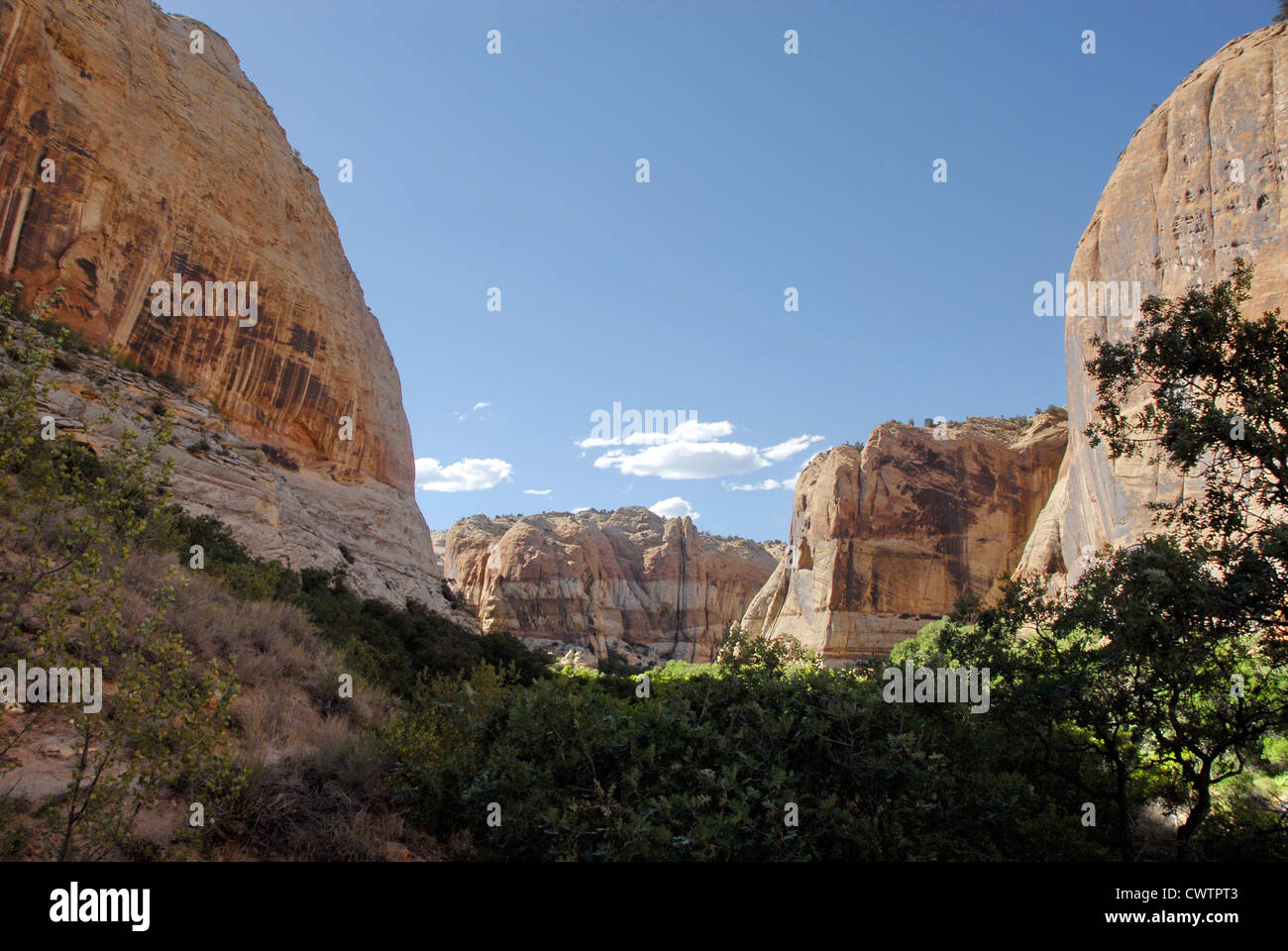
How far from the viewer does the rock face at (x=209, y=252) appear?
57.7 feet

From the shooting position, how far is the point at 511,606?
6253 cm

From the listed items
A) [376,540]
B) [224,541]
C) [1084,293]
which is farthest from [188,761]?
[1084,293]

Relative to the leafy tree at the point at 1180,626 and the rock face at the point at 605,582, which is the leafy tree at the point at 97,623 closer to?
the leafy tree at the point at 1180,626

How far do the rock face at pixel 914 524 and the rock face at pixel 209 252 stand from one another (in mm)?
24498

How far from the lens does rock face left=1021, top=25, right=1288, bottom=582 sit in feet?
65.2

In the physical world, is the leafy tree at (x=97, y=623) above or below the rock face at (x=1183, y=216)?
below

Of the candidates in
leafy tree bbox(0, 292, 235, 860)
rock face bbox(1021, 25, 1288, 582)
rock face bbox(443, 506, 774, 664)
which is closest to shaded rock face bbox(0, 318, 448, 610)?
leafy tree bbox(0, 292, 235, 860)

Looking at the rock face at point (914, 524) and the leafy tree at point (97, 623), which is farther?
the rock face at point (914, 524)

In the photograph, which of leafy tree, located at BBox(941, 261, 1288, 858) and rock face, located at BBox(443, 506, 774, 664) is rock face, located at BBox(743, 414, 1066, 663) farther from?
leafy tree, located at BBox(941, 261, 1288, 858)

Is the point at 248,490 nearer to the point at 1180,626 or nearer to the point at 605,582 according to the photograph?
the point at 1180,626

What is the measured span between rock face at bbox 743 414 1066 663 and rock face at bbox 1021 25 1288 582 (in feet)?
41.6

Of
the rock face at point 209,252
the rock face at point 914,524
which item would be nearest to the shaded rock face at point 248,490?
the rock face at point 209,252

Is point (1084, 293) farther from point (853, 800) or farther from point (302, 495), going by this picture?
point (302, 495)
